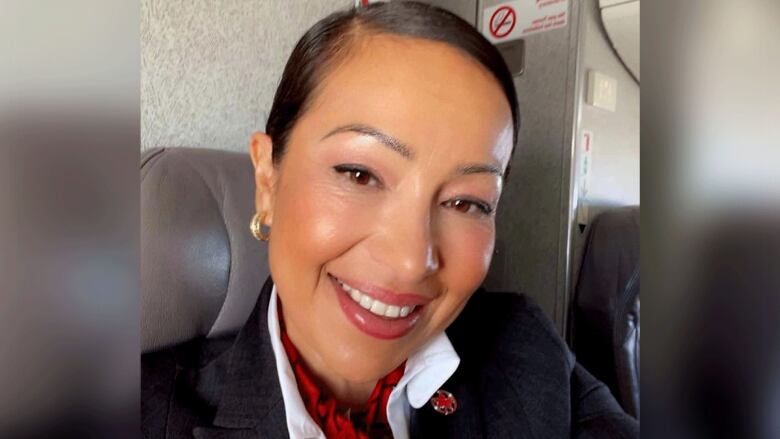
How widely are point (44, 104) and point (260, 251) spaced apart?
49 cm

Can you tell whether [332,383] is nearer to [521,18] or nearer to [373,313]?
[373,313]

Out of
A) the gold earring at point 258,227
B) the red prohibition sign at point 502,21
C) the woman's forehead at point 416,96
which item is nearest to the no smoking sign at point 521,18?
the red prohibition sign at point 502,21

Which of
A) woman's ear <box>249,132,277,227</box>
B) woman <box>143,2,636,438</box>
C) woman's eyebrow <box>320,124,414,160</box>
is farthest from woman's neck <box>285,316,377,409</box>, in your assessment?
woman's eyebrow <box>320,124,414,160</box>

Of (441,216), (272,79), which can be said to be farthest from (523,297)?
(272,79)

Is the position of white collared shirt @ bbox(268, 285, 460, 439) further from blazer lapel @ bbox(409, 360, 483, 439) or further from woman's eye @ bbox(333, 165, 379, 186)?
woman's eye @ bbox(333, 165, 379, 186)

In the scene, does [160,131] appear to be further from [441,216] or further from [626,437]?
[626,437]

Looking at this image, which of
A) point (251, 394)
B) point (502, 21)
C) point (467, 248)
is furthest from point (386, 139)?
point (502, 21)

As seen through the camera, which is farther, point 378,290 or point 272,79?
point 272,79

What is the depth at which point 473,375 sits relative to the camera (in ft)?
2.21

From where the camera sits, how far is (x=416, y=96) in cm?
44

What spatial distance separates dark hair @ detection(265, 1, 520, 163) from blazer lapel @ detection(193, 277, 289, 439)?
0.19 meters

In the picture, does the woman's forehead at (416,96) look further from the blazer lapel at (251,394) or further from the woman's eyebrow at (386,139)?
the blazer lapel at (251,394)

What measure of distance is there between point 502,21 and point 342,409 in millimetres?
714

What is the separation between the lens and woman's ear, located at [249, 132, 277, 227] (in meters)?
0.54
